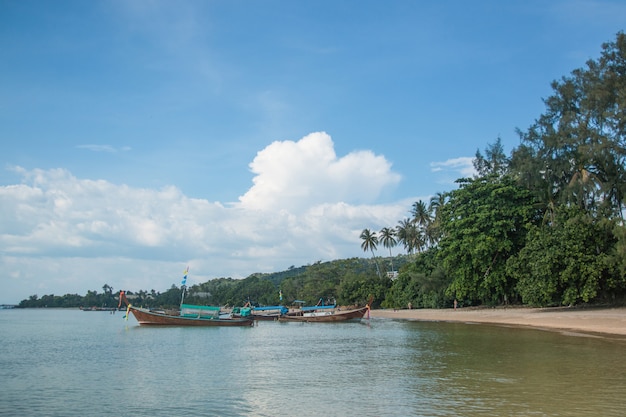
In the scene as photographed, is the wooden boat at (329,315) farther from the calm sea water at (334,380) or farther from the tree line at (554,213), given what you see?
the calm sea water at (334,380)

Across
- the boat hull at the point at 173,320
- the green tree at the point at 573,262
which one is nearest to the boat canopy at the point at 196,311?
the boat hull at the point at 173,320

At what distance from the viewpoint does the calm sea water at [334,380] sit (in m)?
11.9

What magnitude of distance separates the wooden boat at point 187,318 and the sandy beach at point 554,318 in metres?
20.6

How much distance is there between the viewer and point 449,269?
4597 cm

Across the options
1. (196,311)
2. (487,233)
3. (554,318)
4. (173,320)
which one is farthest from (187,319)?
(554,318)

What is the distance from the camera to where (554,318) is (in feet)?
112

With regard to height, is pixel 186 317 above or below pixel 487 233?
below

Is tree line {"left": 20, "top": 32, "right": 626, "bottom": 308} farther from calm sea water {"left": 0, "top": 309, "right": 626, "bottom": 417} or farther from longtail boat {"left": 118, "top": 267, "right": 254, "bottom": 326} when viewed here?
longtail boat {"left": 118, "top": 267, "right": 254, "bottom": 326}

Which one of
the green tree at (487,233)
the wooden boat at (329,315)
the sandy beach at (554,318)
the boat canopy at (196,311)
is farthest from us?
the wooden boat at (329,315)

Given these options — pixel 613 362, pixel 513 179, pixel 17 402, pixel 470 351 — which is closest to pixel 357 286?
pixel 513 179

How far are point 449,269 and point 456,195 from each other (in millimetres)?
7083

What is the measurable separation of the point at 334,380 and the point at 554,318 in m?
24.5

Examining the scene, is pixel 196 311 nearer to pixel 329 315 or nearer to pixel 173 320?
pixel 173 320

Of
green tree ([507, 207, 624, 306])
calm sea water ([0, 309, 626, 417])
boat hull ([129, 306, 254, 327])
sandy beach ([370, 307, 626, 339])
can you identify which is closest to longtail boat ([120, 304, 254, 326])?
boat hull ([129, 306, 254, 327])
